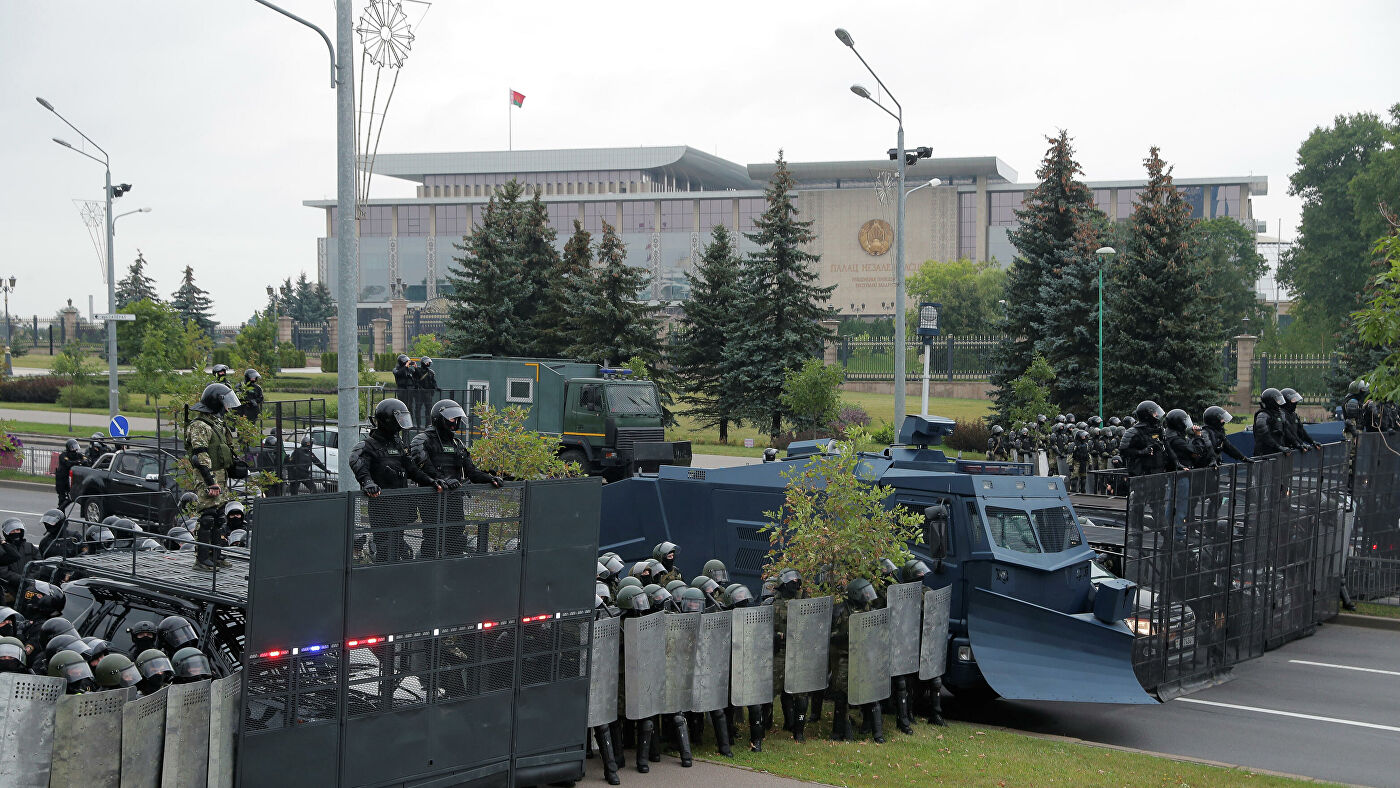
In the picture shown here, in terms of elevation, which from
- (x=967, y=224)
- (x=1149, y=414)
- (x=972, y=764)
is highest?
(x=967, y=224)

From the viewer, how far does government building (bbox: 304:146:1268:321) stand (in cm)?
7788

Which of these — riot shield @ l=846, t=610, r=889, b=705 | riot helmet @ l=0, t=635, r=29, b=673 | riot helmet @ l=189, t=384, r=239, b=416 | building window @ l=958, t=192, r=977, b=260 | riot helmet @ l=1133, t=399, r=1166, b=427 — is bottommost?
riot shield @ l=846, t=610, r=889, b=705

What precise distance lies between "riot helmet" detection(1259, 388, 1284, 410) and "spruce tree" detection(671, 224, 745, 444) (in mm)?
25127

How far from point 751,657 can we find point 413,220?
8659cm

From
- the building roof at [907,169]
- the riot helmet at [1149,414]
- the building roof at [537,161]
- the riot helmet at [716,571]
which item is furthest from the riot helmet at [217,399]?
the building roof at [537,161]

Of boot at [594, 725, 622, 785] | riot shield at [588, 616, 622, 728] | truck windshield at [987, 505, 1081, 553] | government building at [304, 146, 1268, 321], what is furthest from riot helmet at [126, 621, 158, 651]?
government building at [304, 146, 1268, 321]

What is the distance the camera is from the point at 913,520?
1162cm

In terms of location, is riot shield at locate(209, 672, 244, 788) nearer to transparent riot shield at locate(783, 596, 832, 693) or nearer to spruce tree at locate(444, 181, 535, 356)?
transparent riot shield at locate(783, 596, 832, 693)

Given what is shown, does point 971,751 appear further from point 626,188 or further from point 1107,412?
point 626,188

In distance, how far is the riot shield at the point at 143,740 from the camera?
23.3 feet

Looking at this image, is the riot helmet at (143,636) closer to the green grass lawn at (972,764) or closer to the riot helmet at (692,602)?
the riot helmet at (692,602)

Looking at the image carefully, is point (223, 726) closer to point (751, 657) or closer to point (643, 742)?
point (643, 742)

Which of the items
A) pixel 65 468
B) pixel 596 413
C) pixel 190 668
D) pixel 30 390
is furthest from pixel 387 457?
pixel 30 390

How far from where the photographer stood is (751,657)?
10469 mm
